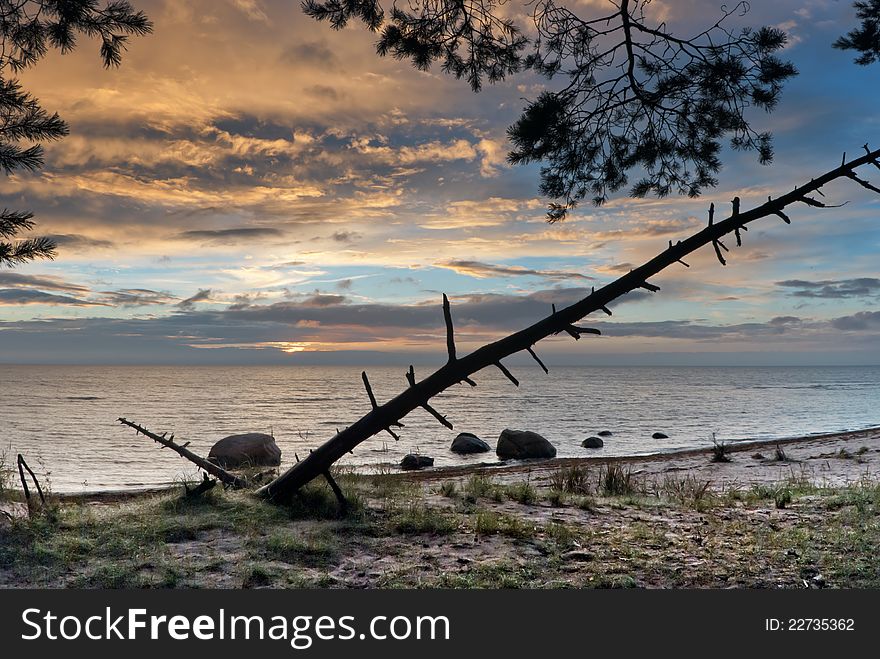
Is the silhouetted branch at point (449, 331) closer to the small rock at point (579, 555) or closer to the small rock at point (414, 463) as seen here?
the small rock at point (579, 555)

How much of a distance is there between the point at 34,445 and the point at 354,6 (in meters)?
33.4

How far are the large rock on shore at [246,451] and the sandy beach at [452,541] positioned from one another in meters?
14.7

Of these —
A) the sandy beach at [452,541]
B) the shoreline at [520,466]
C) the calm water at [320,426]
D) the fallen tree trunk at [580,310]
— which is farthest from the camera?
the calm water at [320,426]

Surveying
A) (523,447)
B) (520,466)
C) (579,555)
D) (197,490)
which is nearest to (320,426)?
(523,447)

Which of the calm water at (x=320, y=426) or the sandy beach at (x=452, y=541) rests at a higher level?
the sandy beach at (x=452, y=541)

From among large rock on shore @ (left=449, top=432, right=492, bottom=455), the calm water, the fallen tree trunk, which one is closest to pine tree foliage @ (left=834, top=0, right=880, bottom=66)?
the fallen tree trunk

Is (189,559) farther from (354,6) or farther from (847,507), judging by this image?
(847,507)

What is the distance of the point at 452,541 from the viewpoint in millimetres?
7301

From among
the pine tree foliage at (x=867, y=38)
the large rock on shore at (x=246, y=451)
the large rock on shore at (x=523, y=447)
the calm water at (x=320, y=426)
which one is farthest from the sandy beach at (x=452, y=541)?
the large rock on shore at (x=523, y=447)

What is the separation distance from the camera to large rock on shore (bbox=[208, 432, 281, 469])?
23.9 metres

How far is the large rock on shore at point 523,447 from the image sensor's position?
28203 mm

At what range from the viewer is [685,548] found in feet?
23.6

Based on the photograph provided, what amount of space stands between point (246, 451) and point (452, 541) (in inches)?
741

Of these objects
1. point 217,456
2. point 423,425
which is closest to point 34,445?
point 217,456
